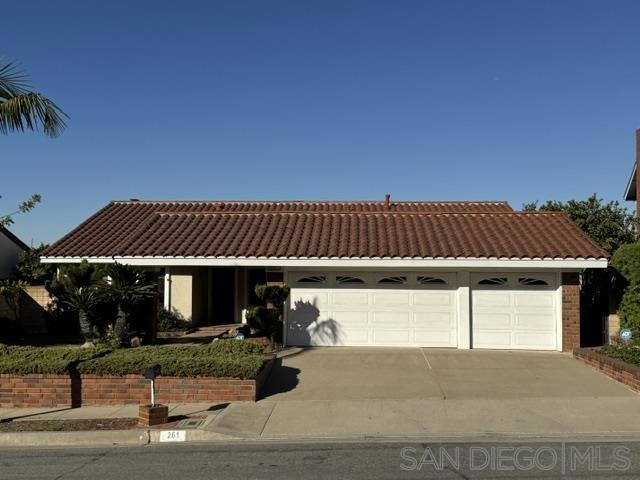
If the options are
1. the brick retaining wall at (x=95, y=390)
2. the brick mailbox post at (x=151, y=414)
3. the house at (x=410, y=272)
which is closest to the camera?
the brick mailbox post at (x=151, y=414)

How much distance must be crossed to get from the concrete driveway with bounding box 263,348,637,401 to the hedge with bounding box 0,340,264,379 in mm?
789

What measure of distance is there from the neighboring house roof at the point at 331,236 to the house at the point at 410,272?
0.16 ft

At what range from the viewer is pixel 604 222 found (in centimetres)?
2112

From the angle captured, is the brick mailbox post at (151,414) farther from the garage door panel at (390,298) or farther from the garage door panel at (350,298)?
the garage door panel at (390,298)

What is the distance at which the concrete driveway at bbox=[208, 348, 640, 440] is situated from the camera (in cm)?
768

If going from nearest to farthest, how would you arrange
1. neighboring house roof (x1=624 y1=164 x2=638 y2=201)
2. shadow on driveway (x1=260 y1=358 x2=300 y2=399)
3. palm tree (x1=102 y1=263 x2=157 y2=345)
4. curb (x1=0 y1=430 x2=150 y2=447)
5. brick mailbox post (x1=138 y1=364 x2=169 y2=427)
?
curb (x1=0 y1=430 x2=150 y2=447)
brick mailbox post (x1=138 y1=364 x2=169 y2=427)
shadow on driveway (x1=260 y1=358 x2=300 y2=399)
palm tree (x1=102 y1=263 x2=157 y2=345)
neighboring house roof (x1=624 y1=164 x2=638 y2=201)

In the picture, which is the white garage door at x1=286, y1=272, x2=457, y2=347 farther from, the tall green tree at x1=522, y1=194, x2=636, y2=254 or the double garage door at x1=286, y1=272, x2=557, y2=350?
the tall green tree at x1=522, y1=194, x2=636, y2=254

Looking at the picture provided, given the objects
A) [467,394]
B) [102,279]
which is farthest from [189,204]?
[467,394]

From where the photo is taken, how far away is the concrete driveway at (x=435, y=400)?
Answer: 7684 millimetres

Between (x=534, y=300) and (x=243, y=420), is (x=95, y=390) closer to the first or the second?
(x=243, y=420)

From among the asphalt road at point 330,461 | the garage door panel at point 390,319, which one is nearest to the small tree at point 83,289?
the asphalt road at point 330,461

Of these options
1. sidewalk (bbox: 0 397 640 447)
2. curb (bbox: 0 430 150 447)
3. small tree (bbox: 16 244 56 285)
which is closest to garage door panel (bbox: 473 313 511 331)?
sidewalk (bbox: 0 397 640 447)

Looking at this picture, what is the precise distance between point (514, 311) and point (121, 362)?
29.8ft

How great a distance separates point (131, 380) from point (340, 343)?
19.4ft
